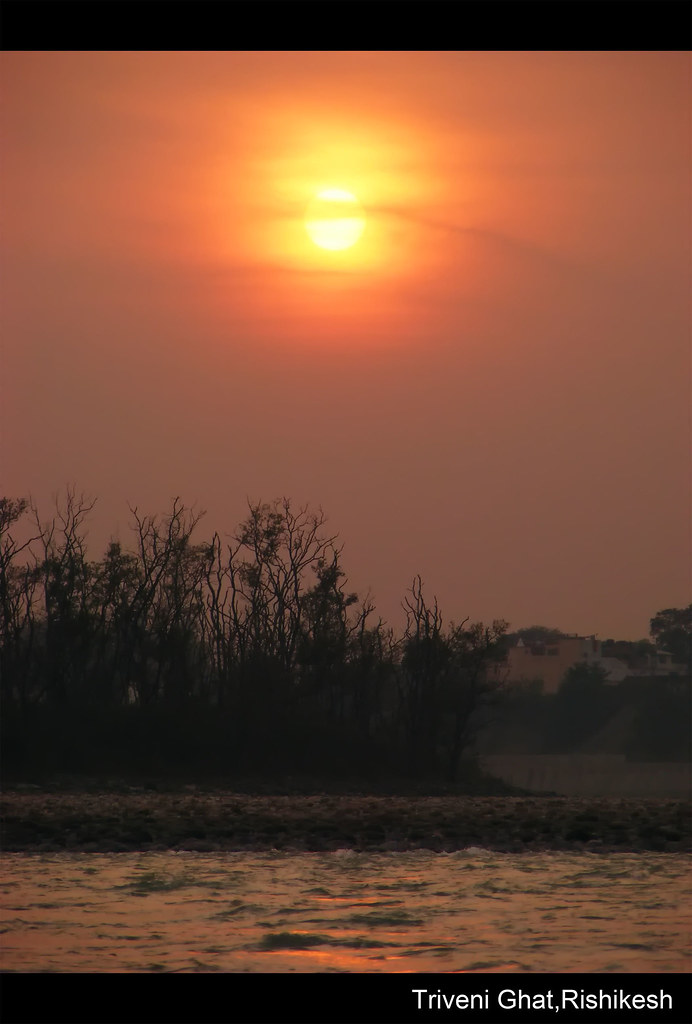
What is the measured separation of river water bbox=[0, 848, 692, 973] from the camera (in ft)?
35.6

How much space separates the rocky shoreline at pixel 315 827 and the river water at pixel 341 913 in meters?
1.26

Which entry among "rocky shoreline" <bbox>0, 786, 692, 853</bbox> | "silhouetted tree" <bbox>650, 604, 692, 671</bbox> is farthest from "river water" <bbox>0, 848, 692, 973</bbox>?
"silhouetted tree" <bbox>650, 604, 692, 671</bbox>

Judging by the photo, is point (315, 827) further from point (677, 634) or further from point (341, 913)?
point (677, 634)

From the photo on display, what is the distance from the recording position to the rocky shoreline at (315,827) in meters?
20.0

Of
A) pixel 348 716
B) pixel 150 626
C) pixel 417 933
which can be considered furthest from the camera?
pixel 348 716

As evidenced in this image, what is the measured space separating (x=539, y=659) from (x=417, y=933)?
62.4 metres

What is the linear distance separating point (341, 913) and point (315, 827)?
894cm

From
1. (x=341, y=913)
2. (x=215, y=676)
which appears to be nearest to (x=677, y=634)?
(x=215, y=676)

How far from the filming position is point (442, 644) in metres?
47.6

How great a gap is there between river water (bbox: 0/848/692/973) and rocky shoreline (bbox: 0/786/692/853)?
4.14ft

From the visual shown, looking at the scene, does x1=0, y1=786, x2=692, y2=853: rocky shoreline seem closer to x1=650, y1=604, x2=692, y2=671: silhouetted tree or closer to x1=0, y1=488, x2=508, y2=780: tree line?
x1=0, y1=488, x2=508, y2=780: tree line

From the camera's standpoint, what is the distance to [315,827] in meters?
22.1
